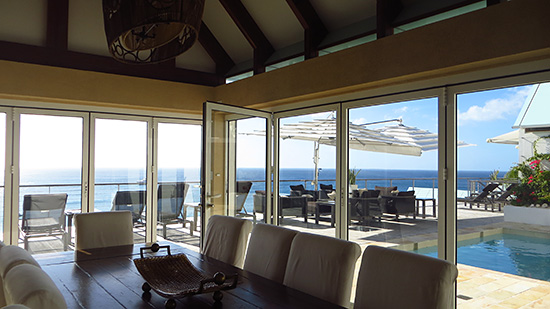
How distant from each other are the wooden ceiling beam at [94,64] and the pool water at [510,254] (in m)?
4.20

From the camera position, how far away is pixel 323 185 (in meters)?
4.78

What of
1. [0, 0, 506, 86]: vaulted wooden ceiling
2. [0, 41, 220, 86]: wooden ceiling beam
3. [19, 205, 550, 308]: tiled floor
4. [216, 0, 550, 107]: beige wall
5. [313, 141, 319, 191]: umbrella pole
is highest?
[0, 0, 506, 86]: vaulted wooden ceiling

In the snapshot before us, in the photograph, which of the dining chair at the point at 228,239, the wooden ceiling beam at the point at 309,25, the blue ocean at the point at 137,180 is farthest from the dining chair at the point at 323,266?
the wooden ceiling beam at the point at 309,25

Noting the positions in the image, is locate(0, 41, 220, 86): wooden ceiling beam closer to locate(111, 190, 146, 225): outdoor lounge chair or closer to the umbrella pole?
locate(111, 190, 146, 225): outdoor lounge chair

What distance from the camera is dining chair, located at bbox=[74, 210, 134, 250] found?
3.45 metres

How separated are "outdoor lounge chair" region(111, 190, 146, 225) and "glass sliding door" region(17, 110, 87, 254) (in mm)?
462

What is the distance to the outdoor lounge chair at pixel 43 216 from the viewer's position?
5.03m

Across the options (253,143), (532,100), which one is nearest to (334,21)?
(253,143)

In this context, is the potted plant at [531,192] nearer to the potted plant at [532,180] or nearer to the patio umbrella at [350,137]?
the potted plant at [532,180]

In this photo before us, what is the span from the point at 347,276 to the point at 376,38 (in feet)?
8.60

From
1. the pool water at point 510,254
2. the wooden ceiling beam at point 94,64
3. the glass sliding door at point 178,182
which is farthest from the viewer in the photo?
the glass sliding door at point 178,182

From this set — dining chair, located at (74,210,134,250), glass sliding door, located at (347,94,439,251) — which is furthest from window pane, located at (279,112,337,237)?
dining chair, located at (74,210,134,250)

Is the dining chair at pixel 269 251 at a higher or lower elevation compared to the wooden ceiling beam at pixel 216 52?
lower

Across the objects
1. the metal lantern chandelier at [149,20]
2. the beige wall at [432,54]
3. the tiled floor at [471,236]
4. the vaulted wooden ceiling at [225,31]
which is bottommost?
the tiled floor at [471,236]
